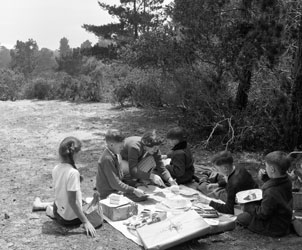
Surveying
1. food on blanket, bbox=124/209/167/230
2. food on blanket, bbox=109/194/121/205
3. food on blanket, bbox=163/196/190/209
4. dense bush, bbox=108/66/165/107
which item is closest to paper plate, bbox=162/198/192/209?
food on blanket, bbox=163/196/190/209

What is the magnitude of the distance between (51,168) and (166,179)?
2.05 meters

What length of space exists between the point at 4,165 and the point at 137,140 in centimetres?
259

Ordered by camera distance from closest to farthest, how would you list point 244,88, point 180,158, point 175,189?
point 175,189
point 180,158
point 244,88

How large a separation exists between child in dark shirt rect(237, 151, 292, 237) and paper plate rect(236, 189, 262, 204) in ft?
0.29

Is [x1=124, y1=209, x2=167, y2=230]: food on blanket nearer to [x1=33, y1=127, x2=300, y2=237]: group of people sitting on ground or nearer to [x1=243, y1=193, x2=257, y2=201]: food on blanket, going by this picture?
[x1=33, y1=127, x2=300, y2=237]: group of people sitting on ground

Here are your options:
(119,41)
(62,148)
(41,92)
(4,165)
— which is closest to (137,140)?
(62,148)

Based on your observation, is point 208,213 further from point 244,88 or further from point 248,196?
point 244,88

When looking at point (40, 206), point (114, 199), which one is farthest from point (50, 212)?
point (114, 199)

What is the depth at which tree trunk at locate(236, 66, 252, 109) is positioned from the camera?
25.5 feet

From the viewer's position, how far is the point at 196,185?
5242mm

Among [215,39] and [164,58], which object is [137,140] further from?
[164,58]

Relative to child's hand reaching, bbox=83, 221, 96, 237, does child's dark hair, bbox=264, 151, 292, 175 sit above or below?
above

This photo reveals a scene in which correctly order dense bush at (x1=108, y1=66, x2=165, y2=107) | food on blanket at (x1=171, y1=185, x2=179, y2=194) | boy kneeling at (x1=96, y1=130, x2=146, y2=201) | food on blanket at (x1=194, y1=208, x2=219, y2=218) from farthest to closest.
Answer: dense bush at (x1=108, y1=66, x2=165, y2=107) < food on blanket at (x1=171, y1=185, x2=179, y2=194) < boy kneeling at (x1=96, y1=130, x2=146, y2=201) < food on blanket at (x1=194, y1=208, x2=219, y2=218)

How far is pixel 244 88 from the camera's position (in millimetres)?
7969
